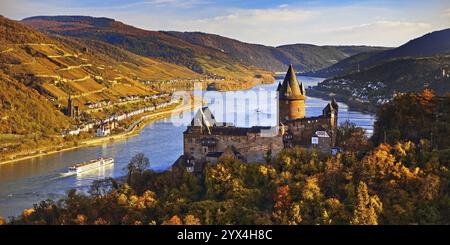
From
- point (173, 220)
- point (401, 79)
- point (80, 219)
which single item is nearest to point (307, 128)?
point (173, 220)

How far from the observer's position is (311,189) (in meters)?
5.41

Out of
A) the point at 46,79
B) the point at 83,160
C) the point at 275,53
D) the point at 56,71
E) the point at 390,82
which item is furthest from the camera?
the point at 275,53

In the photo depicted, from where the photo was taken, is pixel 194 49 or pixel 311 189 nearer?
pixel 311 189

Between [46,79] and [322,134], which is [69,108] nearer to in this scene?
[46,79]

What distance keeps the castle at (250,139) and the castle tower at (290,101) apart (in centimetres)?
39

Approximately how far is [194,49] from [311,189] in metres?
47.0

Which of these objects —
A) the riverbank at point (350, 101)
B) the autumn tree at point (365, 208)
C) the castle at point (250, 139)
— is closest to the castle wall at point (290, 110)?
the castle at point (250, 139)

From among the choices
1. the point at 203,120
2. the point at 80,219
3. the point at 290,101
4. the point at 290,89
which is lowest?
the point at 80,219

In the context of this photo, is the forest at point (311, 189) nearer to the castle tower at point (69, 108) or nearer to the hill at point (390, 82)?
the castle tower at point (69, 108)

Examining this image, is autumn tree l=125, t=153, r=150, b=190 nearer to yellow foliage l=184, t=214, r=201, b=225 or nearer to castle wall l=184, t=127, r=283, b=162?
castle wall l=184, t=127, r=283, b=162
